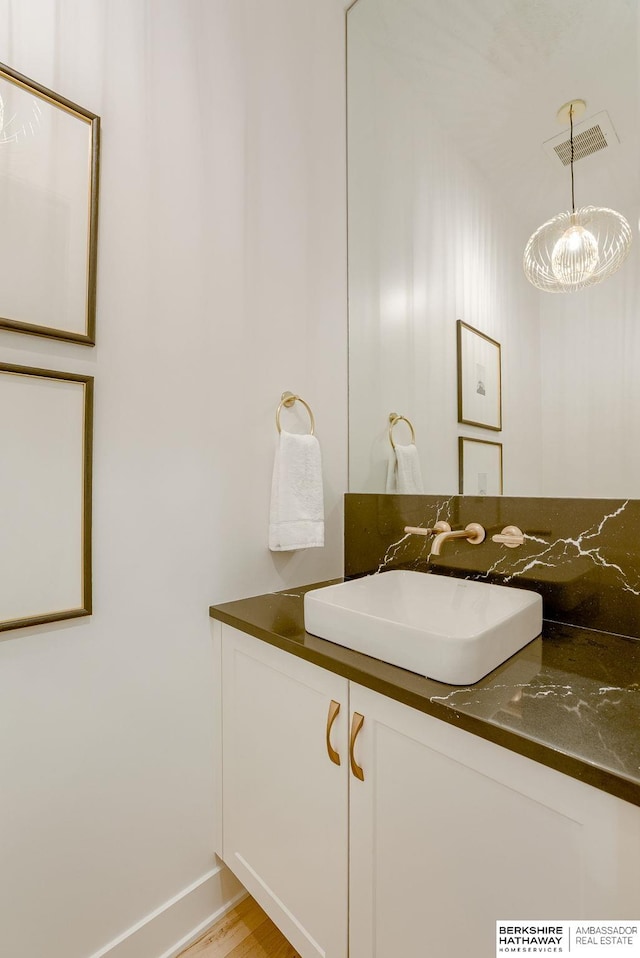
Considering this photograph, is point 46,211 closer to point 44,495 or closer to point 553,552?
point 44,495

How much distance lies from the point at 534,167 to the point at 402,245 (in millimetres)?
450

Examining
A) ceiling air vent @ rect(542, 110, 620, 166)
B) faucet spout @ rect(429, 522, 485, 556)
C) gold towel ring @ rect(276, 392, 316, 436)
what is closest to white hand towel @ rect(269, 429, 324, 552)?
gold towel ring @ rect(276, 392, 316, 436)

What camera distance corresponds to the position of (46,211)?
96cm

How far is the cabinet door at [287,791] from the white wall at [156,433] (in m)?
0.11

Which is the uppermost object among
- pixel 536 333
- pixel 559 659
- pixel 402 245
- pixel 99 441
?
pixel 402 245

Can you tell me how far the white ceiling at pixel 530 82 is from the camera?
1.03 m

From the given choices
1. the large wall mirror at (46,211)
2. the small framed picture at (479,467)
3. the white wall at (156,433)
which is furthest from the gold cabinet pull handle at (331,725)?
the large wall mirror at (46,211)

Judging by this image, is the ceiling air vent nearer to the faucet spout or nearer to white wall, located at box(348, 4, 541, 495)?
white wall, located at box(348, 4, 541, 495)

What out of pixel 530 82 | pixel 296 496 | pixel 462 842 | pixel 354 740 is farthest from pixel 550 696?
pixel 530 82

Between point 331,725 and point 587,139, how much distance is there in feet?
4.65

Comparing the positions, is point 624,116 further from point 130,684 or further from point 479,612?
point 130,684

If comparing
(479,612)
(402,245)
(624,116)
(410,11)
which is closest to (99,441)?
(479,612)

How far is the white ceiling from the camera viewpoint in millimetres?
1027

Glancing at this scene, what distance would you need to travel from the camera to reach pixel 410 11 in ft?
4.91
